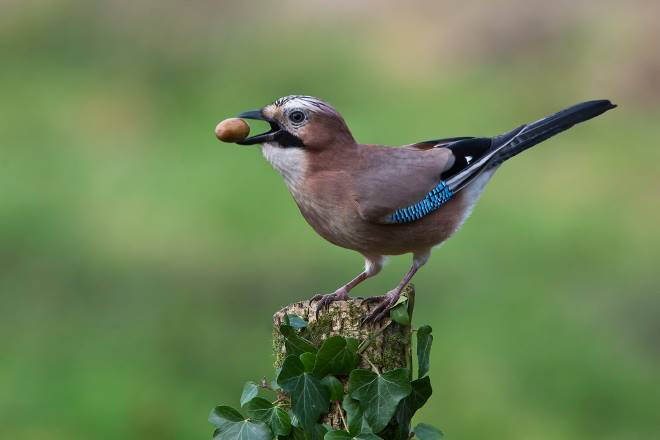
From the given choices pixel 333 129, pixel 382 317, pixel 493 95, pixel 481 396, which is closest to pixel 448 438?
pixel 481 396

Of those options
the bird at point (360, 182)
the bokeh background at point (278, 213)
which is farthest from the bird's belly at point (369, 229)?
the bokeh background at point (278, 213)

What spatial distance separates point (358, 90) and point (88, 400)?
4.29 m

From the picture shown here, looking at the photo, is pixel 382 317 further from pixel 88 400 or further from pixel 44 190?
pixel 44 190

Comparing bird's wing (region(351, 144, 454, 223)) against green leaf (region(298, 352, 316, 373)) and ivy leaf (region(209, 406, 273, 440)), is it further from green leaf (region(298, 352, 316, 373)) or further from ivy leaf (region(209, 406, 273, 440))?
ivy leaf (region(209, 406, 273, 440))

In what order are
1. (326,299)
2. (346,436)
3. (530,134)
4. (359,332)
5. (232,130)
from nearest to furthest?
(346,436) < (359,332) < (326,299) < (232,130) < (530,134)

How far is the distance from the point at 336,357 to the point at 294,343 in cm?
12

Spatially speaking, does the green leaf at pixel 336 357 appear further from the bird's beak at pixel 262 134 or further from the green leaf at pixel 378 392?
the bird's beak at pixel 262 134

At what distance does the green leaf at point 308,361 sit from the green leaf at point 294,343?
0.03m

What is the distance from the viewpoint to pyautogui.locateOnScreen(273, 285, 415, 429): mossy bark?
3.26 meters

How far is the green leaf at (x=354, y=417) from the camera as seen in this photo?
3.07m

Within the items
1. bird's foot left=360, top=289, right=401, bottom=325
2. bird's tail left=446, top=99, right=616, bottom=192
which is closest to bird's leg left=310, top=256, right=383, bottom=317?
bird's foot left=360, top=289, right=401, bottom=325

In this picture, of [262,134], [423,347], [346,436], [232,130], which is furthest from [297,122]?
[346,436]

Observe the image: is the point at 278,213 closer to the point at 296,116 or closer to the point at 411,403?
the point at 296,116

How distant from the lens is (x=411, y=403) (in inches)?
125
